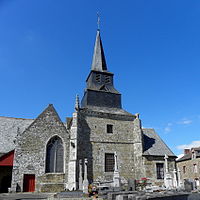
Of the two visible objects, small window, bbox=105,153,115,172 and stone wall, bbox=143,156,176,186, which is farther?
small window, bbox=105,153,115,172

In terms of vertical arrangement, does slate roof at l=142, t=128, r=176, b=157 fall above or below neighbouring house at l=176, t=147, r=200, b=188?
above

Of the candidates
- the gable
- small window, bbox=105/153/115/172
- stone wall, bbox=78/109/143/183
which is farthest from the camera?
small window, bbox=105/153/115/172

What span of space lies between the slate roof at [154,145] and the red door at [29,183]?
9.25m

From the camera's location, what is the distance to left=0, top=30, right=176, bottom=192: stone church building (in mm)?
15148

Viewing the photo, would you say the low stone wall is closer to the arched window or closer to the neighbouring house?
the arched window

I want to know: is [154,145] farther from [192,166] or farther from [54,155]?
[192,166]

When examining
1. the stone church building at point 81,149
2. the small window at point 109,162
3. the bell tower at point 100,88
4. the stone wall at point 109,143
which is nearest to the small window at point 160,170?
the stone church building at point 81,149

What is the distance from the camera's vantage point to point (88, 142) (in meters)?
17.1

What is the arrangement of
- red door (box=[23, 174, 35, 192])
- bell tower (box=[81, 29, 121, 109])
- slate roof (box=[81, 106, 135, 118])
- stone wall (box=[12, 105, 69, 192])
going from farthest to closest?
bell tower (box=[81, 29, 121, 109])
slate roof (box=[81, 106, 135, 118])
stone wall (box=[12, 105, 69, 192])
red door (box=[23, 174, 35, 192])

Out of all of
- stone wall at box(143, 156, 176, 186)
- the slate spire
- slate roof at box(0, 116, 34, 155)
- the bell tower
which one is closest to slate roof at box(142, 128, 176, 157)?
stone wall at box(143, 156, 176, 186)

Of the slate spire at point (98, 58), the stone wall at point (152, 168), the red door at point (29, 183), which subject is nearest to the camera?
the red door at point (29, 183)

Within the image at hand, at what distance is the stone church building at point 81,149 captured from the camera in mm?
15148

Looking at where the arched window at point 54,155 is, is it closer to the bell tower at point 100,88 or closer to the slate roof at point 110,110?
the slate roof at point 110,110

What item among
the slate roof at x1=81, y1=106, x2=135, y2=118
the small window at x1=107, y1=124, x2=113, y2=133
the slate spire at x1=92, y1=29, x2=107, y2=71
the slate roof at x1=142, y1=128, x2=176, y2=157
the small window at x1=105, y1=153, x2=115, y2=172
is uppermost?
the slate spire at x1=92, y1=29, x2=107, y2=71
